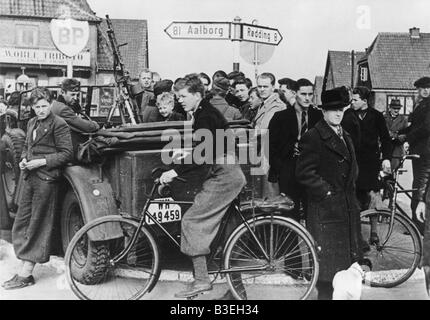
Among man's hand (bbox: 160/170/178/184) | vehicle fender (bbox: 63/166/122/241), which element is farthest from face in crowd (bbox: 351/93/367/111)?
vehicle fender (bbox: 63/166/122/241)

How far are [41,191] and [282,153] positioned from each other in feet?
7.25

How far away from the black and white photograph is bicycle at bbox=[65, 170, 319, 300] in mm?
16

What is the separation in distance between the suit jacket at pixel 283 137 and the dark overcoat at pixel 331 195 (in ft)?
2.59

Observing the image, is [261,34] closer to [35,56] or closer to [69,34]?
[69,34]

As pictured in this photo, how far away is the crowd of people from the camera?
4.94 metres

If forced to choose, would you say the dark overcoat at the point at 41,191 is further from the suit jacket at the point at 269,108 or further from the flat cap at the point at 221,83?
the suit jacket at the point at 269,108

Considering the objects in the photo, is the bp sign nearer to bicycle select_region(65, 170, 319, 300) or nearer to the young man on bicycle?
the young man on bicycle

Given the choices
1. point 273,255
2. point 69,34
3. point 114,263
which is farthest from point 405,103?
point 114,263

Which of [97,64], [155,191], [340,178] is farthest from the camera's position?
[97,64]

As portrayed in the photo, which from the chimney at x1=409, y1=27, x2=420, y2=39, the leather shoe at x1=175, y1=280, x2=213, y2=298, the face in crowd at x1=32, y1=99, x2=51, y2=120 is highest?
the chimney at x1=409, y1=27, x2=420, y2=39
